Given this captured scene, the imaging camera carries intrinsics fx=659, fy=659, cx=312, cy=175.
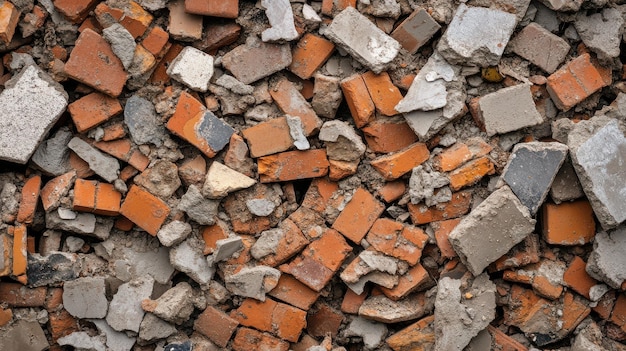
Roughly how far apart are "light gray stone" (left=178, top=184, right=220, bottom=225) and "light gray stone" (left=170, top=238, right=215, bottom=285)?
0.17 m

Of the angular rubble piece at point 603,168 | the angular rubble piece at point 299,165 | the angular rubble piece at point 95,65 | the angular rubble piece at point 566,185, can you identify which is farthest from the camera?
the angular rubble piece at point 299,165

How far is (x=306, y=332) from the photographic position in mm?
4121

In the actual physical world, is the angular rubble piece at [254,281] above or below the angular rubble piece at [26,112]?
below

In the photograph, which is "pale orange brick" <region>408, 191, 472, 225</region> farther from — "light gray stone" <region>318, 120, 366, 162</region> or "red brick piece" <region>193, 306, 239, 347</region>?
"red brick piece" <region>193, 306, 239, 347</region>

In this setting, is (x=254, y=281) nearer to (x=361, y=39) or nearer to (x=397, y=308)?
(x=397, y=308)

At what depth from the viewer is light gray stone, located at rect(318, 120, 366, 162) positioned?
394 cm

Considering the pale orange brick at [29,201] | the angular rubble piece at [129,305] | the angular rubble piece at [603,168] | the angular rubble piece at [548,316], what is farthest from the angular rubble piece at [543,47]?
the pale orange brick at [29,201]

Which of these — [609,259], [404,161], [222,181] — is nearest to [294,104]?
[222,181]

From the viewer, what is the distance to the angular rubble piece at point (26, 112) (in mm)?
3857

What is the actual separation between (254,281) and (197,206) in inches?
22.0

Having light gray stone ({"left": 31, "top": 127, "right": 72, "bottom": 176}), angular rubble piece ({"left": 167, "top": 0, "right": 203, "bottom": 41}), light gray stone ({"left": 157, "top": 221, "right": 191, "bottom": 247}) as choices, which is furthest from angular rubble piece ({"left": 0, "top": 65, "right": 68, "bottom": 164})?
light gray stone ({"left": 157, "top": 221, "right": 191, "bottom": 247})

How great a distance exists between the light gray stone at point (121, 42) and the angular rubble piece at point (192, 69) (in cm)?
25

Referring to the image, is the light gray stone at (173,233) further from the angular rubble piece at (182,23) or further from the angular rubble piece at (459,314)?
the angular rubble piece at (459,314)

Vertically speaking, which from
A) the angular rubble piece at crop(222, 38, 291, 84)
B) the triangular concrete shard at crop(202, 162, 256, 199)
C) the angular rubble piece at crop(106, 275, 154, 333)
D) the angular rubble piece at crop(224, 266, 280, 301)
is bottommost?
the angular rubble piece at crop(106, 275, 154, 333)
